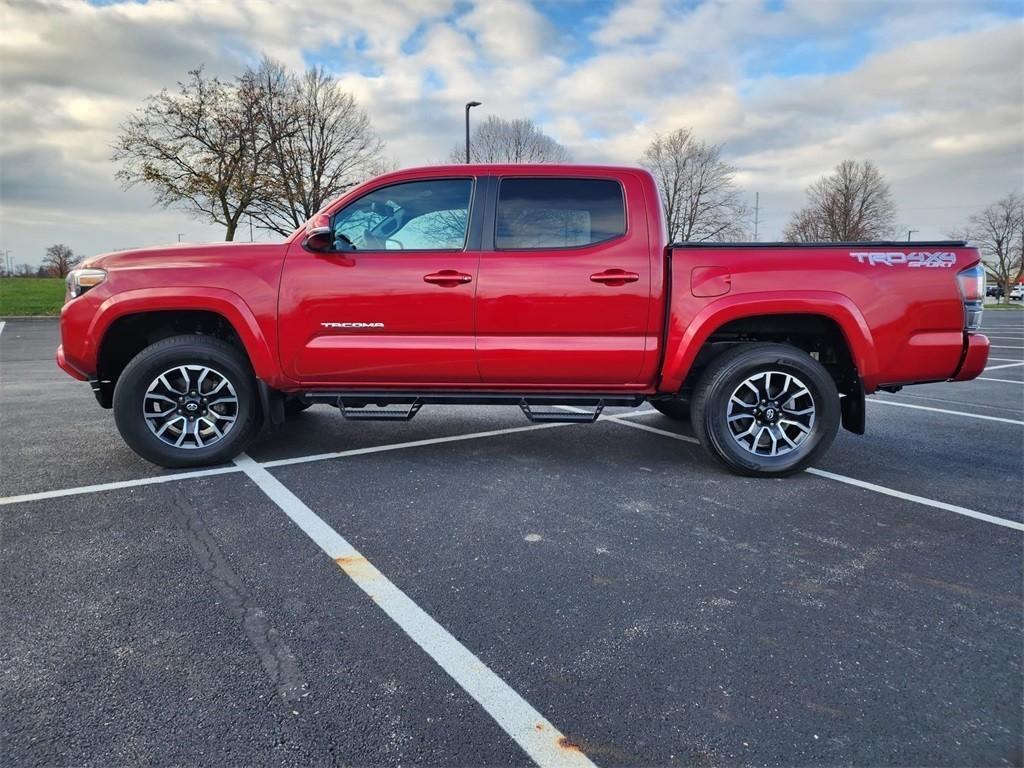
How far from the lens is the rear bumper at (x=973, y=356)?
395cm

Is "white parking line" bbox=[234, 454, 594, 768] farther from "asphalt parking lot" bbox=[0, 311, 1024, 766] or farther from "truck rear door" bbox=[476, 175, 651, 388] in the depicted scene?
"truck rear door" bbox=[476, 175, 651, 388]

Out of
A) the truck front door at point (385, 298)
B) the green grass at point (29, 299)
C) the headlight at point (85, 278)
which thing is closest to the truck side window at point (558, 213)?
Result: the truck front door at point (385, 298)

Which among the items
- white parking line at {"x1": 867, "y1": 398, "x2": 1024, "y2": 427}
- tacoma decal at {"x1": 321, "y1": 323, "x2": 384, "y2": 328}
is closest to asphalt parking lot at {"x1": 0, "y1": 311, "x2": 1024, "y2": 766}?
tacoma decal at {"x1": 321, "y1": 323, "x2": 384, "y2": 328}

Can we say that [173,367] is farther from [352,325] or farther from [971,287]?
[971,287]

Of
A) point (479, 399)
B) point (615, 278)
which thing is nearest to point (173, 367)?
point (479, 399)

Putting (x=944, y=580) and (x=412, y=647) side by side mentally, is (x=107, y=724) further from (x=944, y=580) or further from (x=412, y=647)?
(x=944, y=580)

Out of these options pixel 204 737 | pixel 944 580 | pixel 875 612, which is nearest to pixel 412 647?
pixel 204 737

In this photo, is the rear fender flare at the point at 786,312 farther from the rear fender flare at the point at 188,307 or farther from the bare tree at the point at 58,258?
the bare tree at the point at 58,258

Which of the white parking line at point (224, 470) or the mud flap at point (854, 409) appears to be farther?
the mud flap at point (854, 409)

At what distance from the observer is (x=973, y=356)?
3961 millimetres

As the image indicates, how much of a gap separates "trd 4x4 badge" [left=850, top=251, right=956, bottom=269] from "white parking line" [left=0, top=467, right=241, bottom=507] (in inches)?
169

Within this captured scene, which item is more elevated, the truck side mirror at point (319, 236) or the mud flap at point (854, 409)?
the truck side mirror at point (319, 236)

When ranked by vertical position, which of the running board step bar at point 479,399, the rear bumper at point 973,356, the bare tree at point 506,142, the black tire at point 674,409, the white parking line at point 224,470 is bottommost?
the white parking line at point 224,470

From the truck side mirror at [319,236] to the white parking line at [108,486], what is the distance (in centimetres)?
157
